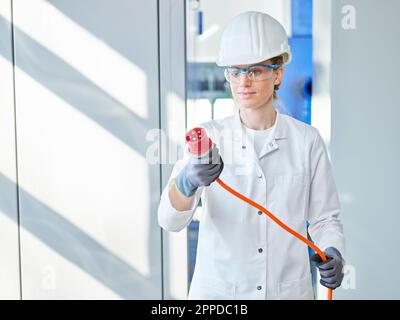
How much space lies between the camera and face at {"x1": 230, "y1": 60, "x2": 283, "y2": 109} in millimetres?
1322

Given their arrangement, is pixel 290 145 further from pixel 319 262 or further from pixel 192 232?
pixel 192 232

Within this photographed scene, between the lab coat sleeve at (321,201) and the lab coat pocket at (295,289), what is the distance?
107 millimetres

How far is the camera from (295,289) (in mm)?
1341

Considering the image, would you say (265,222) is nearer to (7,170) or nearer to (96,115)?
(96,115)

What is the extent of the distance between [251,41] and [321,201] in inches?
17.3

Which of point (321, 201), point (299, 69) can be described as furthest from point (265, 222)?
point (299, 69)

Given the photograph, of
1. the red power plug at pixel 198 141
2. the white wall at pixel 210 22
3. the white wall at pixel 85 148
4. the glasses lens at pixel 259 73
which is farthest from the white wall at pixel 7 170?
the red power plug at pixel 198 141

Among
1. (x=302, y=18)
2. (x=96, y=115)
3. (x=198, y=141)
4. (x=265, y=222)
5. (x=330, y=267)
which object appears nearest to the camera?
(x=198, y=141)

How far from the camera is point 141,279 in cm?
215

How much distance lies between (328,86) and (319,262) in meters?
0.94

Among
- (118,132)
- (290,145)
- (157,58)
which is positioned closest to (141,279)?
(118,132)

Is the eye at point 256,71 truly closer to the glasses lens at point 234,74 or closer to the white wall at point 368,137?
the glasses lens at point 234,74

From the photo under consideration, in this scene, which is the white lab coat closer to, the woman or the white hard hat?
the woman
